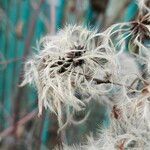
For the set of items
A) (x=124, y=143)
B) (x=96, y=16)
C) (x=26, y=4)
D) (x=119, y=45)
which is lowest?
(x=124, y=143)

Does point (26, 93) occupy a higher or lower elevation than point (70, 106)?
higher

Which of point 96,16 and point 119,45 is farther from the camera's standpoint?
point 96,16

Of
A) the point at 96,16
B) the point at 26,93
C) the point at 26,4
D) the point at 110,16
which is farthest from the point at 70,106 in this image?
the point at 26,4

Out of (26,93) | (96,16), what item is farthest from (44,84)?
(26,93)

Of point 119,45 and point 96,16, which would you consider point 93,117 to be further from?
point 119,45

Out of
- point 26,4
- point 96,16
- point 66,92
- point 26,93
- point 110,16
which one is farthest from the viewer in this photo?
point 26,4

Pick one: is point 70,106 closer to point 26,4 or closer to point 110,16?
point 110,16

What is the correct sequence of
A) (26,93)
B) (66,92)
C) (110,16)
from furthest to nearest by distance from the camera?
(26,93), (110,16), (66,92)
